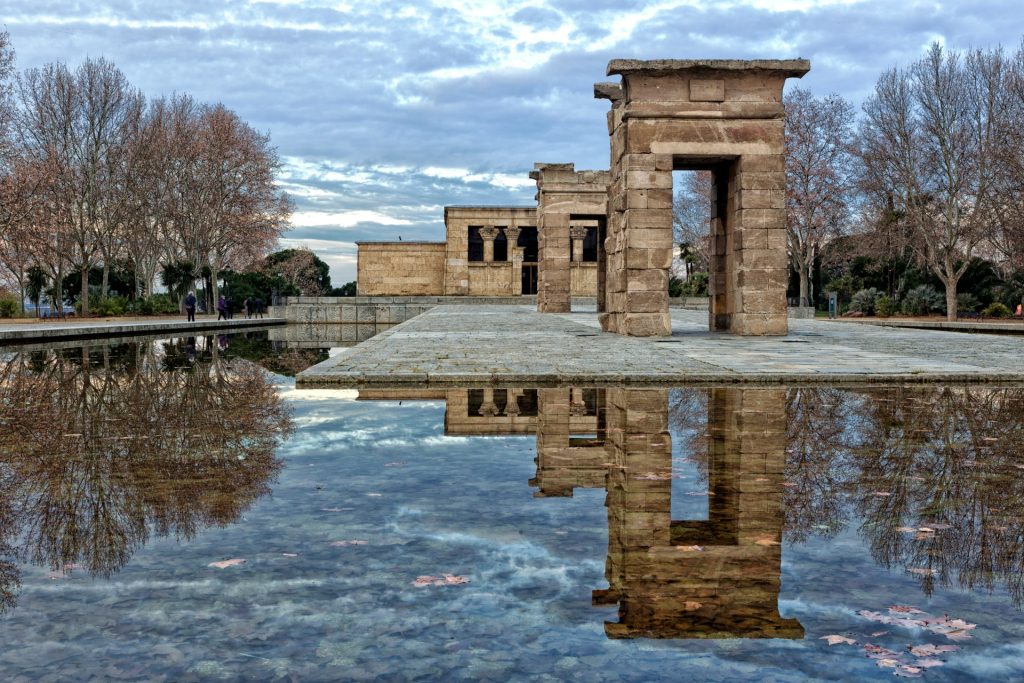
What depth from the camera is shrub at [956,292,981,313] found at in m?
38.7

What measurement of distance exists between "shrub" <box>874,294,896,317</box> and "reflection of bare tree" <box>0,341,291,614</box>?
35414 millimetres

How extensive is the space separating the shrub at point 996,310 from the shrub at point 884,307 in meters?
3.96

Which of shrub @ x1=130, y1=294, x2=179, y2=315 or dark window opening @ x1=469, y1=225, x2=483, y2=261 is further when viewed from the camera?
dark window opening @ x1=469, y1=225, x2=483, y2=261

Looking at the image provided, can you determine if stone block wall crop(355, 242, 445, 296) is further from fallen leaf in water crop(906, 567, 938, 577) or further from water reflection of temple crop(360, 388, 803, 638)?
fallen leaf in water crop(906, 567, 938, 577)

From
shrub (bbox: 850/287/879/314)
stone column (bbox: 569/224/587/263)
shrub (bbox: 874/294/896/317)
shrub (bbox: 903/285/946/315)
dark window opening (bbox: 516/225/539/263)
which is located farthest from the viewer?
dark window opening (bbox: 516/225/539/263)

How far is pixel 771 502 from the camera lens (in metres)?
4.38

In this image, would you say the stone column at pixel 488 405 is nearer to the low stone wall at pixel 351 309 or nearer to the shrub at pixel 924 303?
the low stone wall at pixel 351 309

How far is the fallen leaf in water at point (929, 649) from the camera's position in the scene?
2578 mm

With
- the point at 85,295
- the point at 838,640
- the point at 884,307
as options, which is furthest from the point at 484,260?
the point at 838,640

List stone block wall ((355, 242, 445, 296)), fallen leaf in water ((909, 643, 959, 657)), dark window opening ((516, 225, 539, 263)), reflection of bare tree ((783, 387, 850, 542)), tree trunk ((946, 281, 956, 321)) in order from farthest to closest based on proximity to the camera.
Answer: dark window opening ((516, 225, 539, 263)), stone block wall ((355, 242, 445, 296)), tree trunk ((946, 281, 956, 321)), reflection of bare tree ((783, 387, 850, 542)), fallen leaf in water ((909, 643, 959, 657))

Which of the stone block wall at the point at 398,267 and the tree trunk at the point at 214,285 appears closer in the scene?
the tree trunk at the point at 214,285

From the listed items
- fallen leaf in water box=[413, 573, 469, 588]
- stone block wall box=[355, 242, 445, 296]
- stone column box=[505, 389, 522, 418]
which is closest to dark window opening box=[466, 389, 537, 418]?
stone column box=[505, 389, 522, 418]

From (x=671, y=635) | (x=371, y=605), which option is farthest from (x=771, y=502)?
(x=371, y=605)

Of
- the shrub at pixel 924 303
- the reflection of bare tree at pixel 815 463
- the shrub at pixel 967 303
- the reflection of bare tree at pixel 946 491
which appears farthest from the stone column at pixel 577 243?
the reflection of bare tree at pixel 946 491
